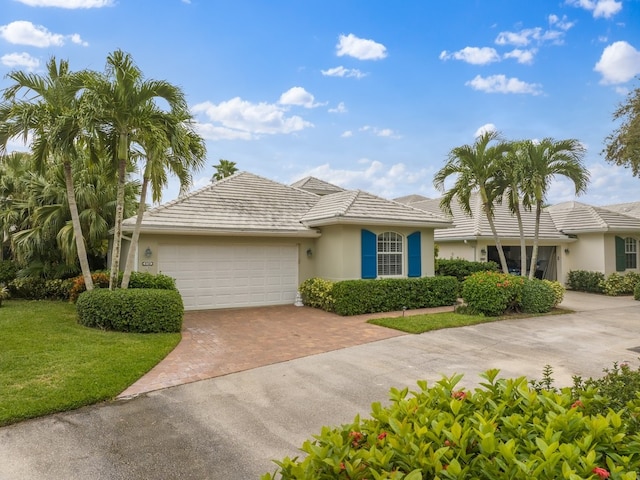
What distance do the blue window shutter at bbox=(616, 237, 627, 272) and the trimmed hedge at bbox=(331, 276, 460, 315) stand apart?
10.7 metres

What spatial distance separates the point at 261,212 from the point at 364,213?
4.01m

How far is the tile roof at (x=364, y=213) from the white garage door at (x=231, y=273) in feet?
6.10

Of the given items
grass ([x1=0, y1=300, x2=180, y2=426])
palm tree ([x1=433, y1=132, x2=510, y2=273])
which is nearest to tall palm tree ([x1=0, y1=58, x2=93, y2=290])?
grass ([x1=0, y1=300, x2=180, y2=426])

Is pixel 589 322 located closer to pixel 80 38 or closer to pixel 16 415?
pixel 16 415

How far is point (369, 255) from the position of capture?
46.6ft

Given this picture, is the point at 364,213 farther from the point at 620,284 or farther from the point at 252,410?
the point at 620,284

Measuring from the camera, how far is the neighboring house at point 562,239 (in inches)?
781

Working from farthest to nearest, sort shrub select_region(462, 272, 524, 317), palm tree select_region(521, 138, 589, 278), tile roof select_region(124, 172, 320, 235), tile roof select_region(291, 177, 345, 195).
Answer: tile roof select_region(291, 177, 345, 195) < palm tree select_region(521, 138, 589, 278) < tile roof select_region(124, 172, 320, 235) < shrub select_region(462, 272, 524, 317)

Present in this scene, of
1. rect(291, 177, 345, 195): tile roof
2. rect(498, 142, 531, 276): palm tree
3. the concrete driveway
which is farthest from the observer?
rect(291, 177, 345, 195): tile roof

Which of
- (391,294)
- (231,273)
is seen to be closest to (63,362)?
(231,273)

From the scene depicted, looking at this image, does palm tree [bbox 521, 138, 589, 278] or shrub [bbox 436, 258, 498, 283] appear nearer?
Result: palm tree [bbox 521, 138, 589, 278]

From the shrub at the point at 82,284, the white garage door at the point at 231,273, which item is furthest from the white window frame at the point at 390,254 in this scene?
the shrub at the point at 82,284

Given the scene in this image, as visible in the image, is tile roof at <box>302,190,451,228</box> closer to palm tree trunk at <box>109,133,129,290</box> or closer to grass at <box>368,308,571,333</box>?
grass at <box>368,308,571,333</box>

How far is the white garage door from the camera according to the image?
1355cm
